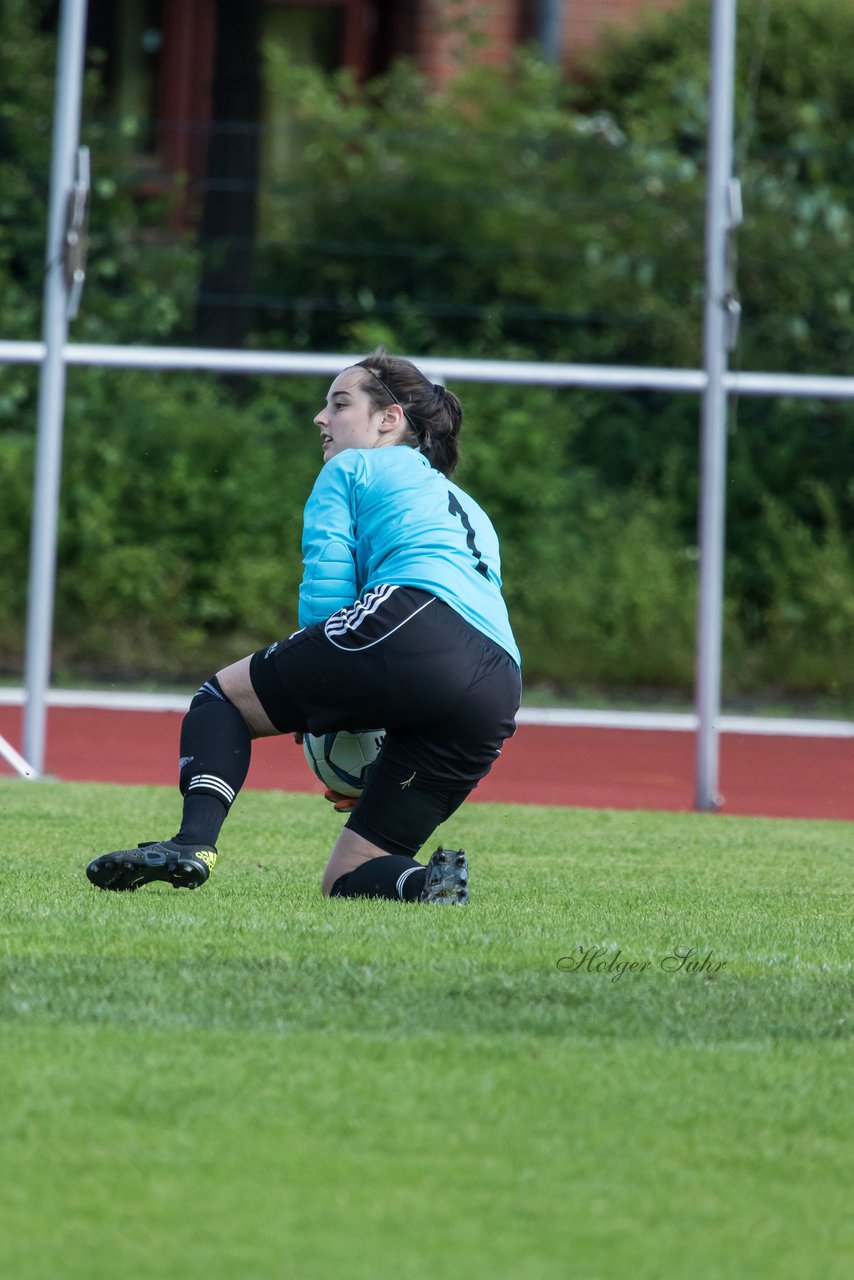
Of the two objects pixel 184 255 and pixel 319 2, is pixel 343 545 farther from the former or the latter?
pixel 319 2

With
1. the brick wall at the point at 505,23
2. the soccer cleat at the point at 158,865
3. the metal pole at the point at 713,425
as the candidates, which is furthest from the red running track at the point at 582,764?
the brick wall at the point at 505,23

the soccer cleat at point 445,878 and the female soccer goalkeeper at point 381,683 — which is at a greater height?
the female soccer goalkeeper at point 381,683

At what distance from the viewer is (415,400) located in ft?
15.7

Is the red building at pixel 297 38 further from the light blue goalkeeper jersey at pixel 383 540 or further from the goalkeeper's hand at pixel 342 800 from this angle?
the goalkeeper's hand at pixel 342 800

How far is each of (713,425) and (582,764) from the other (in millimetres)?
2027

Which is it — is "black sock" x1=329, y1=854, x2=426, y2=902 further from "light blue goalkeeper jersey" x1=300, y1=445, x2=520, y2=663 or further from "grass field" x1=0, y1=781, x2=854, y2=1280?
"light blue goalkeeper jersey" x1=300, y1=445, x2=520, y2=663

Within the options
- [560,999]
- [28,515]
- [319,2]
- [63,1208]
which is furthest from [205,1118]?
[319,2]

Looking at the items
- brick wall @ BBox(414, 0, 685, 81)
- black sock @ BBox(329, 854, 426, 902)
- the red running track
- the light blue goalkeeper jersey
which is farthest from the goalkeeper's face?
brick wall @ BBox(414, 0, 685, 81)

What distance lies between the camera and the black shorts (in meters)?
4.34

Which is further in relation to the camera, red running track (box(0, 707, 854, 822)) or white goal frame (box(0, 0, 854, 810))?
red running track (box(0, 707, 854, 822))

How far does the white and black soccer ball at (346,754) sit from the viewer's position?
15.3 feet

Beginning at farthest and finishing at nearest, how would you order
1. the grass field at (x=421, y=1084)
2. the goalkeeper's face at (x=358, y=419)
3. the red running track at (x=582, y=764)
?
the red running track at (x=582, y=764), the goalkeeper's face at (x=358, y=419), the grass field at (x=421, y=1084)

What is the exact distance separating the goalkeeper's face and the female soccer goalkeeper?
1.8 inches

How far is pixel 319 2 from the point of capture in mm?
19500
